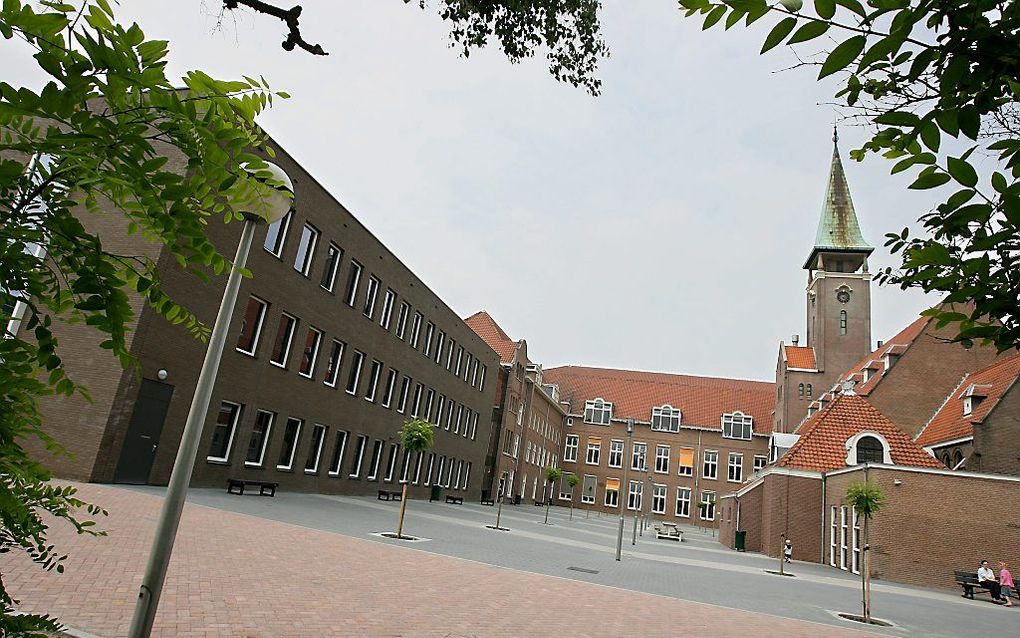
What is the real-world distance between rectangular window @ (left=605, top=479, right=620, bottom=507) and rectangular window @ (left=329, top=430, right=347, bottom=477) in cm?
4425

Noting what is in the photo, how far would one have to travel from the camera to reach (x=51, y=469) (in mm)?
2066


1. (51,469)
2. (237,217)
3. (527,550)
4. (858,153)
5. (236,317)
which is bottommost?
(527,550)

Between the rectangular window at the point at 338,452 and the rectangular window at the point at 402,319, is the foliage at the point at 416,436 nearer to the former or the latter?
the rectangular window at the point at 338,452

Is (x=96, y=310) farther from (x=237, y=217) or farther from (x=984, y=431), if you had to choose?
(x=984, y=431)

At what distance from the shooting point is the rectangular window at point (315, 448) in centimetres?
2573

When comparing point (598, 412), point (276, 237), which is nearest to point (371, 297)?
point (276, 237)

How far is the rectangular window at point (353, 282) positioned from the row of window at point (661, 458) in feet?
153

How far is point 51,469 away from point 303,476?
2454 centimetres

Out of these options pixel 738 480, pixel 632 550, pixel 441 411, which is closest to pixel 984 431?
pixel 632 550

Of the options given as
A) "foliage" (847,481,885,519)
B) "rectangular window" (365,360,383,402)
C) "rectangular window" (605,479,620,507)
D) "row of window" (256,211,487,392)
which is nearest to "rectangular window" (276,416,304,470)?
"rectangular window" (365,360,383,402)

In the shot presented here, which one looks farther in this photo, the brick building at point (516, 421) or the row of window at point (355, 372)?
the brick building at point (516, 421)

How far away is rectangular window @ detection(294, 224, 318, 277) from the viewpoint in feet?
78.7

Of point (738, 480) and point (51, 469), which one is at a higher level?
point (738, 480)

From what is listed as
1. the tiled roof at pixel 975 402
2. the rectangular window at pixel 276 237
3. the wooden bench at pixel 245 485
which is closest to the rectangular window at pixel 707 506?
the tiled roof at pixel 975 402
